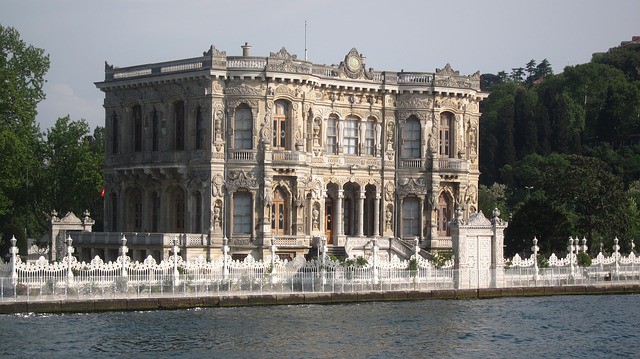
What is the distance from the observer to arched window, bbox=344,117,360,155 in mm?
67125

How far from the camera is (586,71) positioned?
11412cm

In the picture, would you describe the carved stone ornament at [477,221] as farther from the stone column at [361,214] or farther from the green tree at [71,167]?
the green tree at [71,167]

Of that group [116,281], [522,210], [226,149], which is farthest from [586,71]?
[116,281]

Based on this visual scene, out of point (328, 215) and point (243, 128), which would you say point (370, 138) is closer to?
point (328, 215)

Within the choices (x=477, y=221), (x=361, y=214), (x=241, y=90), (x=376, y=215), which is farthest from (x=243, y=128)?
(x=477, y=221)

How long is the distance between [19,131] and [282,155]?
1440 centimetres

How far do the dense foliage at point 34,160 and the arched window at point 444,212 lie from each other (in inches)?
776

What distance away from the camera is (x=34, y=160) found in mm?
74375

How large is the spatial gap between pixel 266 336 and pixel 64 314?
24.3ft

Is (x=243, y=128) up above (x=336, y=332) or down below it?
above

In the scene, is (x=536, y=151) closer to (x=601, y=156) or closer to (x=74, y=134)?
(x=601, y=156)

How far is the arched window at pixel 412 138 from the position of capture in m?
68.2

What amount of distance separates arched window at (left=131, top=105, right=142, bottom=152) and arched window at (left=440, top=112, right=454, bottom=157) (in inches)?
568

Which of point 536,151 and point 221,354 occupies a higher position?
point 536,151
